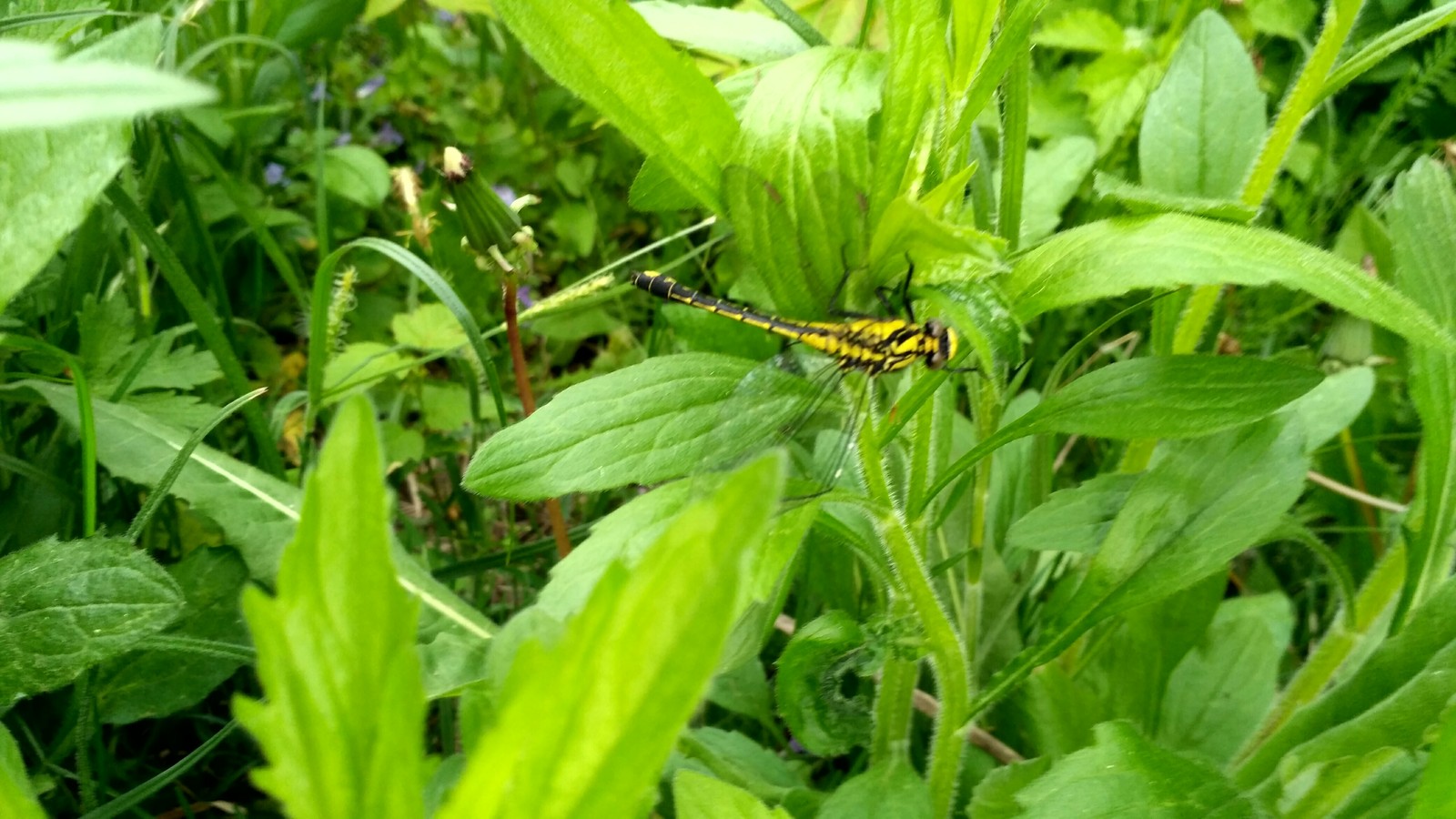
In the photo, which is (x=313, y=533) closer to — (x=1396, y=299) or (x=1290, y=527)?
(x=1396, y=299)

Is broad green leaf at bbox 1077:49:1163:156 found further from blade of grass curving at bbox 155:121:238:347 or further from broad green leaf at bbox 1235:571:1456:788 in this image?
blade of grass curving at bbox 155:121:238:347

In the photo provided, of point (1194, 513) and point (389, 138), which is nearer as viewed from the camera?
point (1194, 513)

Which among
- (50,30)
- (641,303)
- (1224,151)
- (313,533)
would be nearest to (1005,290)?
(1224,151)

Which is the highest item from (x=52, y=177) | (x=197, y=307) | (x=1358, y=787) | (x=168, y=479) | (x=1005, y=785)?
(x=52, y=177)

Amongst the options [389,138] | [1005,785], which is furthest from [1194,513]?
[389,138]

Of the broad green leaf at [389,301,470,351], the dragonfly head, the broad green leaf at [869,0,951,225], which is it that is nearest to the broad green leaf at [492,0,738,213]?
the broad green leaf at [869,0,951,225]

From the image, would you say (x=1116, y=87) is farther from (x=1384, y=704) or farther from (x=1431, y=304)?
(x=1384, y=704)

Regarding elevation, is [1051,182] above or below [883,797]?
above
